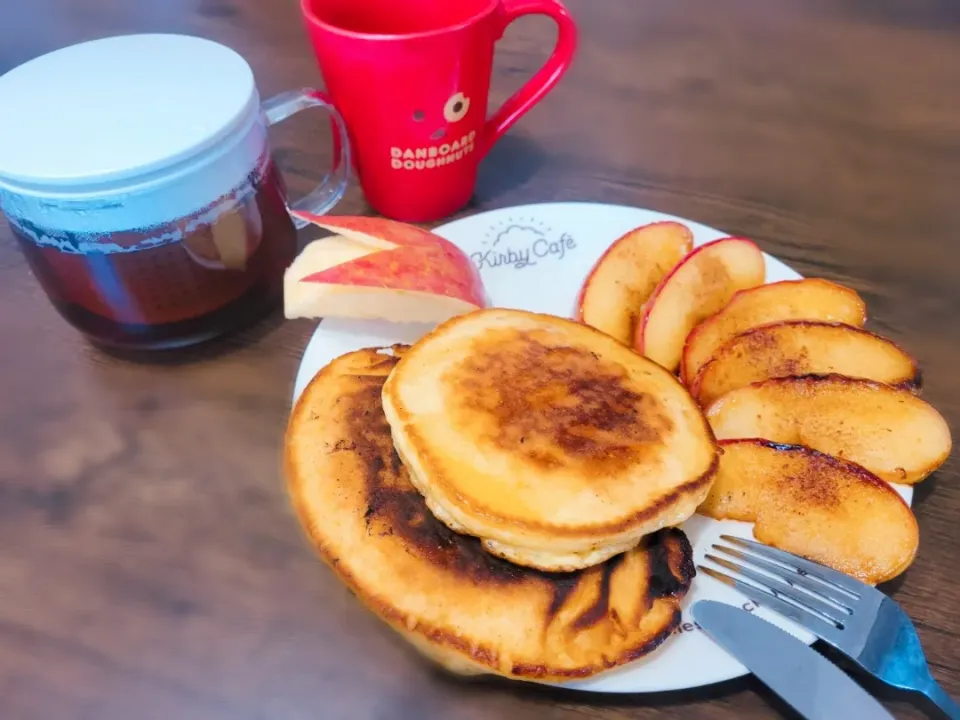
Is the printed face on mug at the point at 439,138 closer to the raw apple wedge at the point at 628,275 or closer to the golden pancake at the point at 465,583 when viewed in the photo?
the raw apple wedge at the point at 628,275

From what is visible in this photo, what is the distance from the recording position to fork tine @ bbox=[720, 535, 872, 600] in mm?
745

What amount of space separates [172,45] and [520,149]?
2.31 feet

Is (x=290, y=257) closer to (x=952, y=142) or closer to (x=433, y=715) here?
(x=433, y=715)

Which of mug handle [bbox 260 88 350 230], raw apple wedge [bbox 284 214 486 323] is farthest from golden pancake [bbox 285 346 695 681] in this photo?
mug handle [bbox 260 88 350 230]

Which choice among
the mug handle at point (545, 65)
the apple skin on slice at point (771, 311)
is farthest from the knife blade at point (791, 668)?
the mug handle at point (545, 65)

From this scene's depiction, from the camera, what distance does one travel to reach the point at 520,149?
1456 mm

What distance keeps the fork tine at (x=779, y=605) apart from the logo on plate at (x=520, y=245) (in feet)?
1.83

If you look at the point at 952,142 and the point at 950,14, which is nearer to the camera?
the point at 952,142

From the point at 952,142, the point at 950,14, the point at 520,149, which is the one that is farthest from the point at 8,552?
the point at 950,14

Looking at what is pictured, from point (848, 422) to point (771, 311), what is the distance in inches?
8.0

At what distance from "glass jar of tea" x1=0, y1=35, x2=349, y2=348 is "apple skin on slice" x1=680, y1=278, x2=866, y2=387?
0.63m

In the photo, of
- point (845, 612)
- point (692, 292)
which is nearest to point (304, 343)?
point (692, 292)

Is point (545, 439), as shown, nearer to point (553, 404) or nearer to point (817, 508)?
point (553, 404)

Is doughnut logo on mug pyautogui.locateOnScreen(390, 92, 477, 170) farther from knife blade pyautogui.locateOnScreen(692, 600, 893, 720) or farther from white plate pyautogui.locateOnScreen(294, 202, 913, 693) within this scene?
knife blade pyautogui.locateOnScreen(692, 600, 893, 720)
